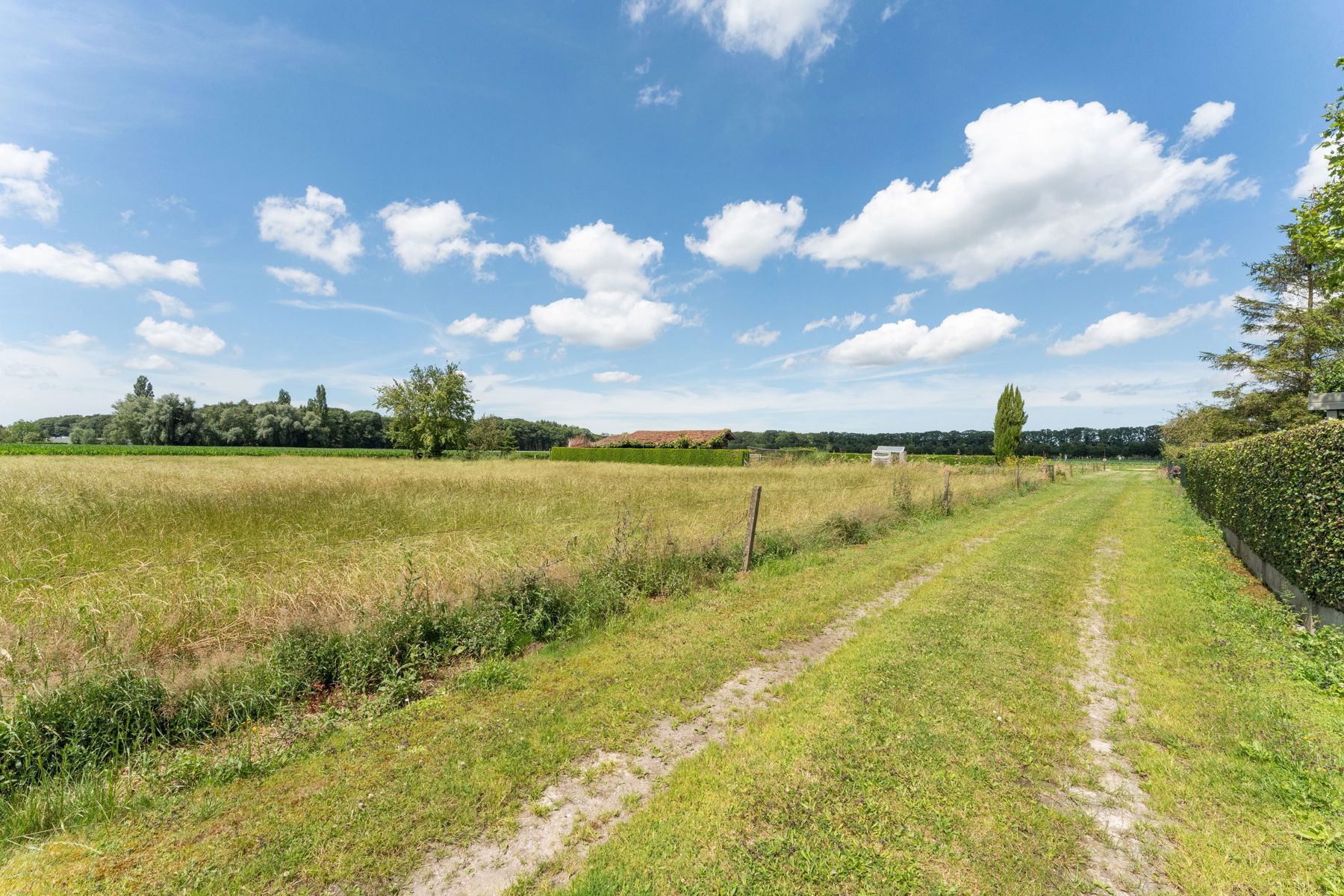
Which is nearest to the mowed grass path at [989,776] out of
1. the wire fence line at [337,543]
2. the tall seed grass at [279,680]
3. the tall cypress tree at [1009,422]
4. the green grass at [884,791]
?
the green grass at [884,791]

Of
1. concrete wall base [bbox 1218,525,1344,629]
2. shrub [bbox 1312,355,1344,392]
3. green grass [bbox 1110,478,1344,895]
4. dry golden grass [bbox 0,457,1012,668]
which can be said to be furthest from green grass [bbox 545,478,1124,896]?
shrub [bbox 1312,355,1344,392]

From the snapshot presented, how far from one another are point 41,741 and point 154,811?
1.01 m

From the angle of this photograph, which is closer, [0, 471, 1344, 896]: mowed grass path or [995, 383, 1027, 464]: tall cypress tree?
[0, 471, 1344, 896]: mowed grass path

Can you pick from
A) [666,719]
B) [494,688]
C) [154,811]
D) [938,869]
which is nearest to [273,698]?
[154,811]

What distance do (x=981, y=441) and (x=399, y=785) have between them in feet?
372

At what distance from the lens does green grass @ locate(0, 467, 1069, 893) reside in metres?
2.38

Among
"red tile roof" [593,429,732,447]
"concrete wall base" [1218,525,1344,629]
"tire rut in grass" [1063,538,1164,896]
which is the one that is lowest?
"tire rut in grass" [1063,538,1164,896]

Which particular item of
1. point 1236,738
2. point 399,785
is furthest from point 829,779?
point 1236,738

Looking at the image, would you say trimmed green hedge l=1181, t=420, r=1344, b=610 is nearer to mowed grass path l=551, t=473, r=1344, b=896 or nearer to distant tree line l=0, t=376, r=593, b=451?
mowed grass path l=551, t=473, r=1344, b=896

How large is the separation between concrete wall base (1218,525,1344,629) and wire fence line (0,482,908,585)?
7293 mm

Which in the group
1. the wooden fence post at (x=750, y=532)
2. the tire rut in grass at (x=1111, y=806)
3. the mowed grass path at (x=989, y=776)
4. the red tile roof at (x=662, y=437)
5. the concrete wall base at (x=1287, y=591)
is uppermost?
the red tile roof at (x=662, y=437)

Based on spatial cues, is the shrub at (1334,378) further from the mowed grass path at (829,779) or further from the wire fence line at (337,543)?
the wire fence line at (337,543)

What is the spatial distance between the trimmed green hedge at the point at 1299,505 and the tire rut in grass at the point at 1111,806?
11.1ft

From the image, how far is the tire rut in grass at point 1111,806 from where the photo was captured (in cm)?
246
